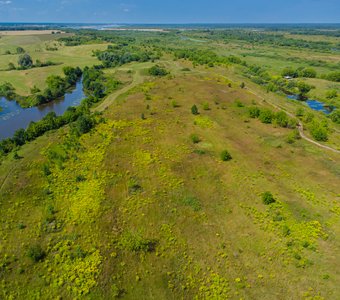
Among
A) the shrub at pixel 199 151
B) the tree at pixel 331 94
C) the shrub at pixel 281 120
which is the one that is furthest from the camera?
the tree at pixel 331 94

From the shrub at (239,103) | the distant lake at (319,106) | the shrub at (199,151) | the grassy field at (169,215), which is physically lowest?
the distant lake at (319,106)

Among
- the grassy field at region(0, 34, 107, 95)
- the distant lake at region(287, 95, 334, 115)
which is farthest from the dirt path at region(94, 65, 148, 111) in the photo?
the distant lake at region(287, 95, 334, 115)

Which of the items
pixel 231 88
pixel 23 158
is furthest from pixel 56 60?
pixel 23 158

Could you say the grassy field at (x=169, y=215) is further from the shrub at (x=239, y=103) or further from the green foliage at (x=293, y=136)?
the shrub at (x=239, y=103)

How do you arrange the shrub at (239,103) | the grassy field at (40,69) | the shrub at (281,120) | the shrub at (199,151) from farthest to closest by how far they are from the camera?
the grassy field at (40,69)
the shrub at (239,103)
the shrub at (281,120)
the shrub at (199,151)

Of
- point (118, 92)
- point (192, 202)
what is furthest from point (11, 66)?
point (192, 202)

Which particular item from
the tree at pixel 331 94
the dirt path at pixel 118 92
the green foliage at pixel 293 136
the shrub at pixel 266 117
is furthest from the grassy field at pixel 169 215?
the tree at pixel 331 94

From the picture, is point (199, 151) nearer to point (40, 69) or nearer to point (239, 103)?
point (239, 103)

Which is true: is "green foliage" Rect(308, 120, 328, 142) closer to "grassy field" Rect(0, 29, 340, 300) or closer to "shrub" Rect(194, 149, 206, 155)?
"grassy field" Rect(0, 29, 340, 300)

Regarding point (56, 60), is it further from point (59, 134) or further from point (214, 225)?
point (214, 225)
